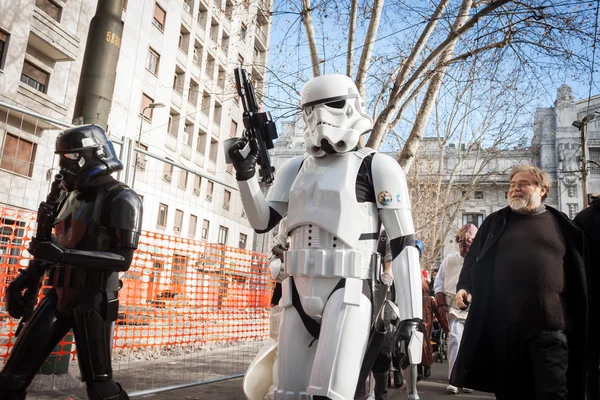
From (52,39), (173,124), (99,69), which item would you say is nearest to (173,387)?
(99,69)

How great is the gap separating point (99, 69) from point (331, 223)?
3177 mm

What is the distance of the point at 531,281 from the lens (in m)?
3.28

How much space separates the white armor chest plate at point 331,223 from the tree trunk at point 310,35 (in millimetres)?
5218

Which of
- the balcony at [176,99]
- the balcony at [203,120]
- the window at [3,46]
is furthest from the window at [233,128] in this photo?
the window at [3,46]

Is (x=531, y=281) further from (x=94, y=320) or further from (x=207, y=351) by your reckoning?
(x=207, y=351)

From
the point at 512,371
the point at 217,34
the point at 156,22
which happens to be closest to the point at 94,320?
the point at 512,371

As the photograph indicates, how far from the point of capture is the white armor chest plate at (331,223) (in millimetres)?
2482

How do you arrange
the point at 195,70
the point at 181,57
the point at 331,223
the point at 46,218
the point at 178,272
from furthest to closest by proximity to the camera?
the point at 195,70 → the point at 181,57 → the point at 178,272 → the point at 46,218 → the point at 331,223

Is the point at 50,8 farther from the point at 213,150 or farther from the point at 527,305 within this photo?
the point at 527,305

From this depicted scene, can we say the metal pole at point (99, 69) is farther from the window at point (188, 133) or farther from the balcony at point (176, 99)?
the window at point (188, 133)

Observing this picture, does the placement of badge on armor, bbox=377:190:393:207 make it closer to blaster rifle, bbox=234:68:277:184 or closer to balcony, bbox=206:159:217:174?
blaster rifle, bbox=234:68:277:184

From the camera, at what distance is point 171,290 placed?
689 centimetres

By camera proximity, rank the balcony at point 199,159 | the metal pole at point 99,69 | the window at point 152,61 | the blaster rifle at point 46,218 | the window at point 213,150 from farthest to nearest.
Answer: the window at point 213,150 → the balcony at point 199,159 → the window at point 152,61 → the metal pole at point 99,69 → the blaster rifle at point 46,218

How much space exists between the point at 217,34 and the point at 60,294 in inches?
1086
